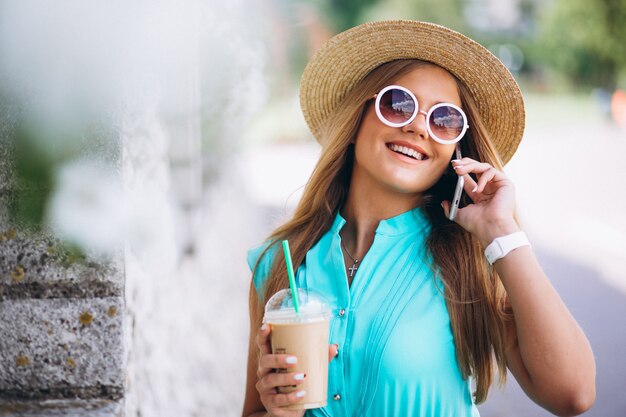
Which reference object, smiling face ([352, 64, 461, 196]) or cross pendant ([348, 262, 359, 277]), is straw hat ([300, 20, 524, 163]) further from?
cross pendant ([348, 262, 359, 277])

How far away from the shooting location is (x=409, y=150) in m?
1.94

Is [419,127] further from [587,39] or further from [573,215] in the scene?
[587,39]

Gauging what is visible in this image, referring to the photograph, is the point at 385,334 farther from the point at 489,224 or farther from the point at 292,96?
the point at 292,96

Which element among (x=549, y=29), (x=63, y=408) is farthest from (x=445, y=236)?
(x=549, y=29)

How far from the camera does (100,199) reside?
208cm

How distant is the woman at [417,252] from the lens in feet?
5.54

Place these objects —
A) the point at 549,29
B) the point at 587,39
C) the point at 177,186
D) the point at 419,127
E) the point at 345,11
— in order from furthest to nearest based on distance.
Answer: the point at 345,11 < the point at 549,29 < the point at 587,39 < the point at 177,186 < the point at 419,127

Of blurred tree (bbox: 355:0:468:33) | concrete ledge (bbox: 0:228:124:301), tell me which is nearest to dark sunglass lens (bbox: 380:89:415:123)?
concrete ledge (bbox: 0:228:124:301)

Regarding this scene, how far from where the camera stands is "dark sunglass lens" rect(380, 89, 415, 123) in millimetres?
1932

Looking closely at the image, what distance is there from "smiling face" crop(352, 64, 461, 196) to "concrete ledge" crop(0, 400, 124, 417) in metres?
0.95

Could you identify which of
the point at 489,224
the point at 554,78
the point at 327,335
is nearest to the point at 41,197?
the point at 327,335

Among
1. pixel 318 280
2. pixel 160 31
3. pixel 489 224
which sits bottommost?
pixel 318 280

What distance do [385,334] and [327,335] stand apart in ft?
0.60

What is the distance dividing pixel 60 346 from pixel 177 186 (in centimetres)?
328
